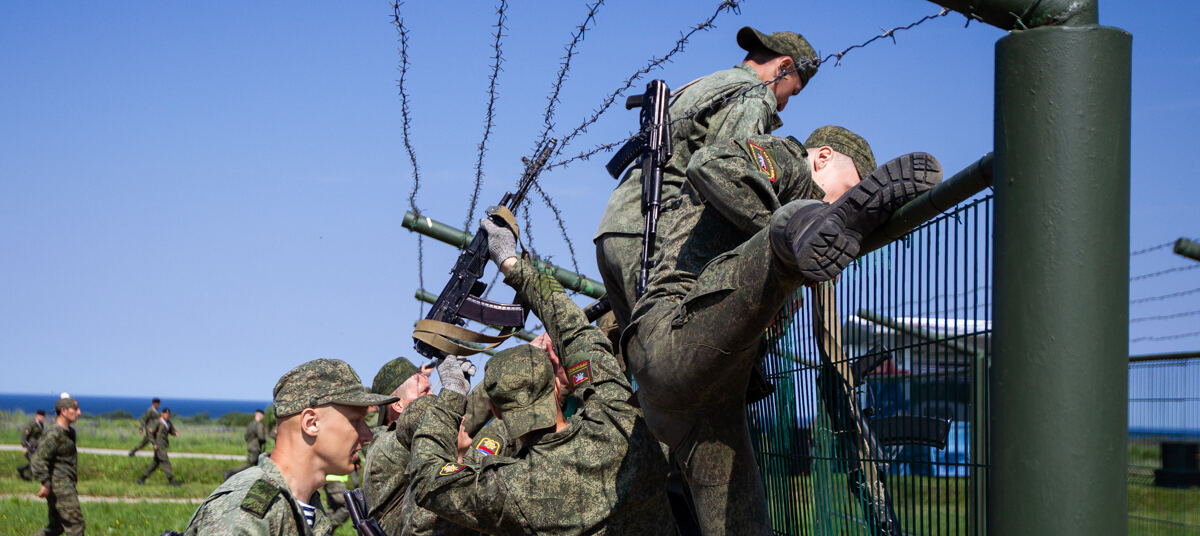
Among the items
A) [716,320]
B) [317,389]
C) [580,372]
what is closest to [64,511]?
[580,372]

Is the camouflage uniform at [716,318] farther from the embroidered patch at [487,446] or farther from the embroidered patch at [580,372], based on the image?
the embroidered patch at [487,446]

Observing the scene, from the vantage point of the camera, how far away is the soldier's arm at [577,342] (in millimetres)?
4254

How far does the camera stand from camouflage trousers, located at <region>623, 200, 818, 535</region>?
273 cm

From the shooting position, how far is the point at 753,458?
338cm

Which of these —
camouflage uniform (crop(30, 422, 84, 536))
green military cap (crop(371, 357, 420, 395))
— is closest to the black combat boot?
green military cap (crop(371, 357, 420, 395))

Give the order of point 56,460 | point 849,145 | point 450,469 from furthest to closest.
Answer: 1. point 56,460
2. point 450,469
3. point 849,145

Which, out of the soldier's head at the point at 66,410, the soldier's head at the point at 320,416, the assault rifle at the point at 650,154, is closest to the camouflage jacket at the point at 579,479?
the assault rifle at the point at 650,154

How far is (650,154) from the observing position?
4438 millimetres

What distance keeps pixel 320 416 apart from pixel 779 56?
2277 mm

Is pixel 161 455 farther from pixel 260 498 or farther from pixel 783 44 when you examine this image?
pixel 260 498

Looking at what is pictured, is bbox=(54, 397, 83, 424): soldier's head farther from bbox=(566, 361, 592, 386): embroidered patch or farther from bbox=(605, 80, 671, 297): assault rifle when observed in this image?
bbox=(566, 361, 592, 386): embroidered patch

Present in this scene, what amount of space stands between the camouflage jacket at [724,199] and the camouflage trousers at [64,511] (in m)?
11.4

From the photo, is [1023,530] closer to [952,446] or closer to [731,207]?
[952,446]

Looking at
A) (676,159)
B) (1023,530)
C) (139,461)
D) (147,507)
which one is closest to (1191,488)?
(676,159)
